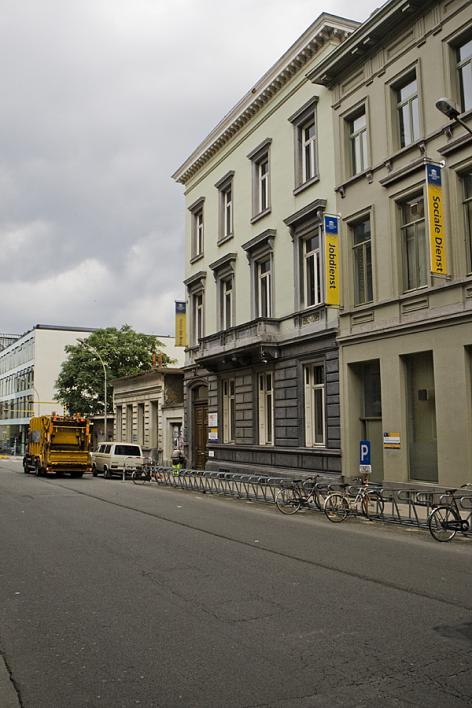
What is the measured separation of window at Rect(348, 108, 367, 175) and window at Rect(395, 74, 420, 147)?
4.90ft

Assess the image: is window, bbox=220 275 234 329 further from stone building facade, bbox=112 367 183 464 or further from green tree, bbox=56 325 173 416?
green tree, bbox=56 325 173 416

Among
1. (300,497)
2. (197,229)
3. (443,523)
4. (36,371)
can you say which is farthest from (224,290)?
(36,371)

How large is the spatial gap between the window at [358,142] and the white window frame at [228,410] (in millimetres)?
10910

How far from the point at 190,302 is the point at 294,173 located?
10838 mm

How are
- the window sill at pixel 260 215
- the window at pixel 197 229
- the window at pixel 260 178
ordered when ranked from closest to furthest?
the window sill at pixel 260 215
the window at pixel 260 178
the window at pixel 197 229

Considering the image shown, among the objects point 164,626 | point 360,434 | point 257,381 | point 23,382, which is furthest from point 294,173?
point 23,382

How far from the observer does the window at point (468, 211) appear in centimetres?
1639

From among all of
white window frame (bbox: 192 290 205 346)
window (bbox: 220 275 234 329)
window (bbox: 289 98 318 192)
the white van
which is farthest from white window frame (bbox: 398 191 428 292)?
the white van

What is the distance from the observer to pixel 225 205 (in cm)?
3020

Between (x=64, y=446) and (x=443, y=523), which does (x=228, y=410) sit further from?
(x=443, y=523)

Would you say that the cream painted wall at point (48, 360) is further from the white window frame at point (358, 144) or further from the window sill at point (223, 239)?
the white window frame at point (358, 144)

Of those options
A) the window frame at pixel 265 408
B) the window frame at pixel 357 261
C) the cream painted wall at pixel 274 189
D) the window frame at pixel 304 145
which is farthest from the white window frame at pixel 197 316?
the window frame at pixel 357 261

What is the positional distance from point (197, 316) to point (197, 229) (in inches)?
177

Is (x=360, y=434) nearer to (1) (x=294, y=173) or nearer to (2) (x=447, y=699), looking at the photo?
(1) (x=294, y=173)
